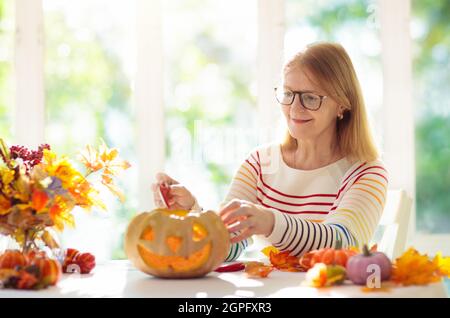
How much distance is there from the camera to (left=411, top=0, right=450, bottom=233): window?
10.1ft

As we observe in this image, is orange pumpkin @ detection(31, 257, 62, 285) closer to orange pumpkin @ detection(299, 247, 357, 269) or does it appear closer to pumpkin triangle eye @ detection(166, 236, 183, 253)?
pumpkin triangle eye @ detection(166, 236, 183, 253)

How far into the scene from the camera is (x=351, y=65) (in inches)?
79.7

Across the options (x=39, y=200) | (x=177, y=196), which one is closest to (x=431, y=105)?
(x=177, y=196)

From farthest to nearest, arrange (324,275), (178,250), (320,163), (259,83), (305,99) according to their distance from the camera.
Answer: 1. (259,83)
2. (320,163)
3. (305,99)
4. (178,250)
5. (324,275)

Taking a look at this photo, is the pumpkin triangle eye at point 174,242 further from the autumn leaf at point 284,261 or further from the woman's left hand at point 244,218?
the autumn leaf at point 284,261

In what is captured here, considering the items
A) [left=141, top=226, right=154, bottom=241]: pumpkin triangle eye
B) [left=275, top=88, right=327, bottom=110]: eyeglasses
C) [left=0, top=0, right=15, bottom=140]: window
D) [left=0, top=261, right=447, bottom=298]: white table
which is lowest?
[left=0, top=261, right=447, bottom=298]: white table

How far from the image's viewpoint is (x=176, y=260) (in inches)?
54.6

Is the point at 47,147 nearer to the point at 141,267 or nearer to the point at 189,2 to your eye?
the point at 141,267

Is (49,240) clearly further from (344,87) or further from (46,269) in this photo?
(344,87)

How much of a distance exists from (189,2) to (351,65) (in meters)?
1.27

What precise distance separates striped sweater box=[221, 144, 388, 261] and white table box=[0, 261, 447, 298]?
0.52 ft

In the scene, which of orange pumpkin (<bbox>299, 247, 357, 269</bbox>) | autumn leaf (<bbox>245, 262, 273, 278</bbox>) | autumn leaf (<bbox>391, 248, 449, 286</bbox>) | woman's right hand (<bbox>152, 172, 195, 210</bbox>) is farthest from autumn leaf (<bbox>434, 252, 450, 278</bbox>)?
woman's right hand (<bbox>152, 172, 195, 210</bbox>)

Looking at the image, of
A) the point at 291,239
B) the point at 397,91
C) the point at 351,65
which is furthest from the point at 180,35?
the point at 291,239

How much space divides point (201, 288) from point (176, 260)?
0.10m
